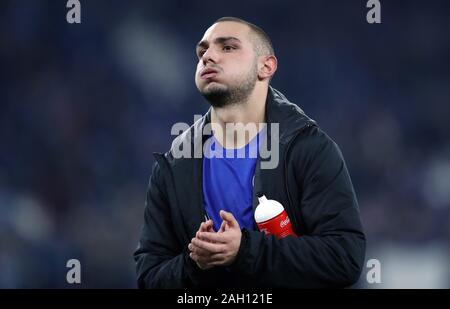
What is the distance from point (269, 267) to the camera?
7.04 ft

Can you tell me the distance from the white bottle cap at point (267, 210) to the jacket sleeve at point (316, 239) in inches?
3.3

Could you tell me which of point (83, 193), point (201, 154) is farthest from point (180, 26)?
point (201, 154)

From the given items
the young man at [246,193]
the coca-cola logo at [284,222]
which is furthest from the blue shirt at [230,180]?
the coca-cola logo at [284,222]

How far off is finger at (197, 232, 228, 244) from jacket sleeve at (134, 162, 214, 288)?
227 millimetres

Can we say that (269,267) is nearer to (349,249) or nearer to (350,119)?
(349,249)

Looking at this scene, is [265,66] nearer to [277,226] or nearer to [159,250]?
[277,226]

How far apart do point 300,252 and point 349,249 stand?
0.61 ft

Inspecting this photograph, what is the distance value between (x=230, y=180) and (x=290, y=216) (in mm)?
270

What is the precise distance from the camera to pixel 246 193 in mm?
2354

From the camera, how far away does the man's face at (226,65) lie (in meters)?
2.37

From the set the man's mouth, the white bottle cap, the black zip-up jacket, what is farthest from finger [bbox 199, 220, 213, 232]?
the man's mouth

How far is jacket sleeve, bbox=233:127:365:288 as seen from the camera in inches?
84.1

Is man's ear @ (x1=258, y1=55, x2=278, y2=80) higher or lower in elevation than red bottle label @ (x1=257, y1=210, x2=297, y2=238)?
higher

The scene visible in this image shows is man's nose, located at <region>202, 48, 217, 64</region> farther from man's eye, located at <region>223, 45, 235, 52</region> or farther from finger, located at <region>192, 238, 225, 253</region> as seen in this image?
finger, located at <region>192, 238, 225, 253</region>
